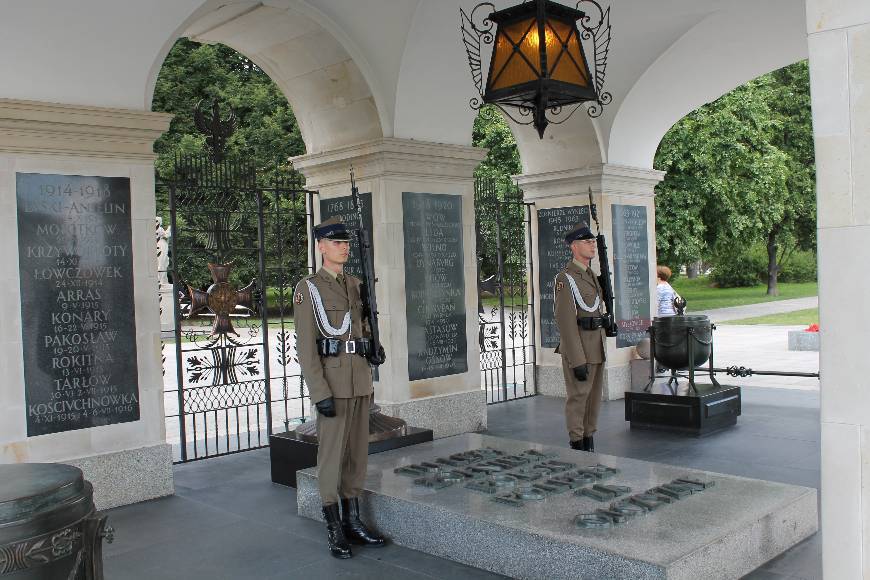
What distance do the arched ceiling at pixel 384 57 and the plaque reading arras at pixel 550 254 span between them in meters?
0.62

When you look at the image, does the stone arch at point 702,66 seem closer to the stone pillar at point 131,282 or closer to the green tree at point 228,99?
the stone pillar at point 131,282

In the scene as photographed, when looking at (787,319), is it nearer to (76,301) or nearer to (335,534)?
(335,534)

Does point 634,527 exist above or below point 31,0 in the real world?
below

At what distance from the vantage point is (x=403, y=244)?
7875mm

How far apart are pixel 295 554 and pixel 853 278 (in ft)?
11.6

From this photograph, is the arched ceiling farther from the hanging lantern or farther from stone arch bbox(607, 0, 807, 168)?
the hanging lantern

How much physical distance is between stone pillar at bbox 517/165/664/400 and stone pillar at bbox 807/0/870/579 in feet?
24.8

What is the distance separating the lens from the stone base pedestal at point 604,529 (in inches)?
150

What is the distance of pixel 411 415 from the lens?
26.0 feet

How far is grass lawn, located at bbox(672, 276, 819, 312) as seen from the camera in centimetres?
2720

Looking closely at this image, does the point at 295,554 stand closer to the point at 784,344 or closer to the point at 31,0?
the point at 31,0

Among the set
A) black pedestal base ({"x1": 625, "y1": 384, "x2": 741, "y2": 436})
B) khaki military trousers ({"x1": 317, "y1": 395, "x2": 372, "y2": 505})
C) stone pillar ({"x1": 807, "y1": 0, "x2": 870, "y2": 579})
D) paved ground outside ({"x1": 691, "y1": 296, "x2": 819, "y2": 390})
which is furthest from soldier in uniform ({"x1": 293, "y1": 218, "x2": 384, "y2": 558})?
paved ground outside ({"x1": 691, "y1": 296, "x2": 819, "y2": 390})

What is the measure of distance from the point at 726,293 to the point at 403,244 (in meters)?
25.9

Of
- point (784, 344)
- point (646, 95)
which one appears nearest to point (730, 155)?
point (784, 344)
